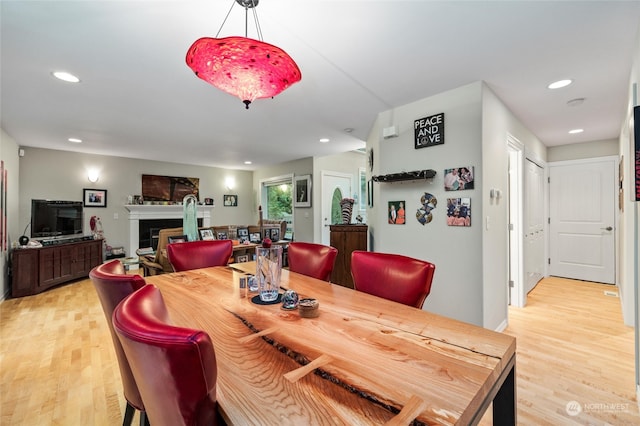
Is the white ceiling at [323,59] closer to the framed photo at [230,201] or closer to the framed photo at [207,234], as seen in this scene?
the framed photo at [207,234]

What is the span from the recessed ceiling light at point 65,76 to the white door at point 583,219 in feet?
21.4

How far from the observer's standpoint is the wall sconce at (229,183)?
24.2ft

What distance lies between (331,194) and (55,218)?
4.96 m

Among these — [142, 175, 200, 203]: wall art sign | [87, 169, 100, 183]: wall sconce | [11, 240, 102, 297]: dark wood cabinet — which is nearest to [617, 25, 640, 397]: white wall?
[11, 240, 102, 297]: dark wood cabinet

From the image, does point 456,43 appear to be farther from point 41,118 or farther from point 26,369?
point 41,118

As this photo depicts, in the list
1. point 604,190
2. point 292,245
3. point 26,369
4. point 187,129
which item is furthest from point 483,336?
point 604,190

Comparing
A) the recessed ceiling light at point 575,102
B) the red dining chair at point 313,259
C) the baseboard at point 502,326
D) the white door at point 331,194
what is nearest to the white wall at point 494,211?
the baseboard at point 502,326

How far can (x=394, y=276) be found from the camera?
1456 mm

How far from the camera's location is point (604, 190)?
14.3 ft

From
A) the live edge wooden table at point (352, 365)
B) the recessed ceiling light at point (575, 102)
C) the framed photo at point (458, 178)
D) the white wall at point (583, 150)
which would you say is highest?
the recessed ceiling light at point (575, 102)

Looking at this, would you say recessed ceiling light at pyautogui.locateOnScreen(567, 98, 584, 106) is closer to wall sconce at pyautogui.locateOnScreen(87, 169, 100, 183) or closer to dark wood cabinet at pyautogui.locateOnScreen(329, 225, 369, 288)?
dark wood cabinet at pyautogui.locateOnScreen(329, 225, 369, 288)

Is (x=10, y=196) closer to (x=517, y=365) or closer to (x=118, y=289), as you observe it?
(x=118, y=289)

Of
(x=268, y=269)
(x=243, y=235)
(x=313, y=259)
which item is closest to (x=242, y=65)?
(x=268, y=269)

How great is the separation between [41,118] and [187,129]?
1.60 metres
